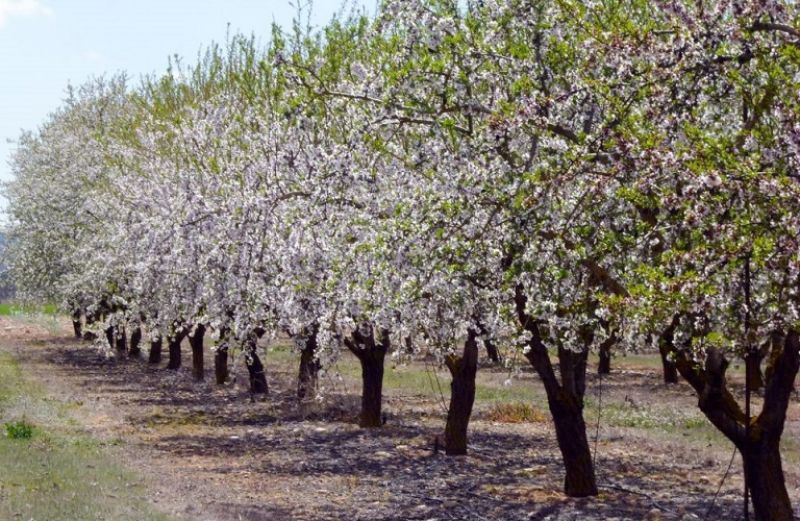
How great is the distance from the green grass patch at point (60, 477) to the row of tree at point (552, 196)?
4.08m

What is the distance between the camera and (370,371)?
27891 millimetres

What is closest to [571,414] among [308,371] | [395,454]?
[395,454]

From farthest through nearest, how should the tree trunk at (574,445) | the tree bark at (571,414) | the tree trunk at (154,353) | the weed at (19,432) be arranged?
the tree trunk at (154,353)
the weed at (19,432)
the tree trunk at (574,445)
the tree bark at (571,414)

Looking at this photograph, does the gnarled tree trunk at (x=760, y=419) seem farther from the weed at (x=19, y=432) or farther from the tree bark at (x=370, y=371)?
the weed at (x=19, y=432)

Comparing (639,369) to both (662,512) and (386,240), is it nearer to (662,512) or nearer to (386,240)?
(662,512)

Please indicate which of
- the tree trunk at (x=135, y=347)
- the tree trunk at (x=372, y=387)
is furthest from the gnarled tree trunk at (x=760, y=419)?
the tree trunk at (x=135, y=347)

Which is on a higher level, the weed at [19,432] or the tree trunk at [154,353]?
the tree trunk at [154,353]


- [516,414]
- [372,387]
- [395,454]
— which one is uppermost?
[372,387]

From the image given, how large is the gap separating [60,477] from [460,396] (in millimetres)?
8283

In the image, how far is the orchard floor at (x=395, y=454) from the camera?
18141 millimetres

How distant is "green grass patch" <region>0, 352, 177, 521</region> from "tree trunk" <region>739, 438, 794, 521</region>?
765cm

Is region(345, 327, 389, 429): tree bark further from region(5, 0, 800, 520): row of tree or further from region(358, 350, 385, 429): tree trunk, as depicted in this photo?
region(5, 0, 800, 520): row of tree

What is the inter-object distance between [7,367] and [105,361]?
552cm

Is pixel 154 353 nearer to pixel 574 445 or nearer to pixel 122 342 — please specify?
pixel 122 342
